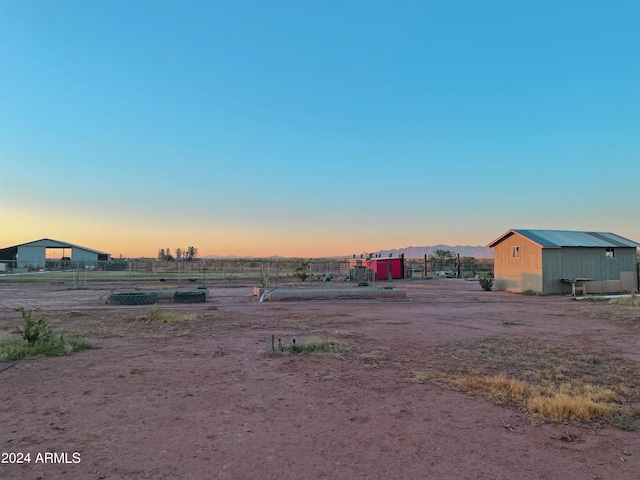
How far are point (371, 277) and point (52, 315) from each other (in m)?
28.8

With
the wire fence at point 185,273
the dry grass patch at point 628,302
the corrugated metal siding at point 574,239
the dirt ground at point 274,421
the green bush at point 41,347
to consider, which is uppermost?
the corrugated metal siding at point 574,239

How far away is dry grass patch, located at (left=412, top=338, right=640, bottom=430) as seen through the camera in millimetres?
5672

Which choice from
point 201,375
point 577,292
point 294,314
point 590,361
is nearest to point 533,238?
point 577,292

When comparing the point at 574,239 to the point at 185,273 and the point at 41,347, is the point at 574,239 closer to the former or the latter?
the point at 41,347

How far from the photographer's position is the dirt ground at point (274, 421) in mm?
4184

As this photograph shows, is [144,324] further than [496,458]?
Yes

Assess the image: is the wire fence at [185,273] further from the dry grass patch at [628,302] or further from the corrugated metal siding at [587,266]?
the dry grass patch at [628,302]

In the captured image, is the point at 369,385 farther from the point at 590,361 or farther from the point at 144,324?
the point at 144,324

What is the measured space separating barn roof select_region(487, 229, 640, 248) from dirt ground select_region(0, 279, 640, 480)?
17.8 metres

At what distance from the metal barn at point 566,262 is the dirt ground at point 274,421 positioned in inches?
675

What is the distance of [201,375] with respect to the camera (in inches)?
299

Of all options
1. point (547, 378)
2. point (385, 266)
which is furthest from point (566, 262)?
point (547, 378)

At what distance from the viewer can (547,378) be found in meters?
7.37

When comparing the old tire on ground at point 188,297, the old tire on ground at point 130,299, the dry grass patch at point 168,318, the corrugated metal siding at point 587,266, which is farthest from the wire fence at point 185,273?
the corrugated metal siding at point 587,266
